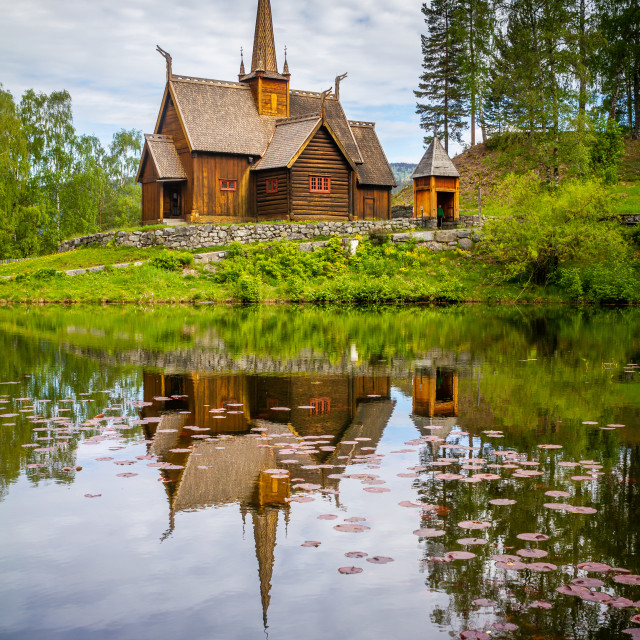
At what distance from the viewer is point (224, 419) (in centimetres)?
1010

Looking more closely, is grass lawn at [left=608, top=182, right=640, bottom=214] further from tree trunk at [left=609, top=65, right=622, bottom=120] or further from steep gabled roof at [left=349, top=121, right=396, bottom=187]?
steep gabled roof at [left=349, top=121, right=396, bottom=187]

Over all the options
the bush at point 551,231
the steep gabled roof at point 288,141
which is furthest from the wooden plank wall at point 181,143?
the bush at point 551,231

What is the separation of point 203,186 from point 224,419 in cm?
3604

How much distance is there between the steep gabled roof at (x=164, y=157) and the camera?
1753 inches

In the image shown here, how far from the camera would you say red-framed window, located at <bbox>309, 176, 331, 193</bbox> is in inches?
1789

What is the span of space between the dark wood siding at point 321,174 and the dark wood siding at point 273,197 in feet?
1.36

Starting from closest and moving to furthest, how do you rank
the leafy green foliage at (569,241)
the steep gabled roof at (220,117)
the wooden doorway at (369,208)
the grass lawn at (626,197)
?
the leafy green foliage at (569,241) < the grass lawn at (626,197) < the steep gabled roof at (220,117) < the wooden doorway at (369,208)

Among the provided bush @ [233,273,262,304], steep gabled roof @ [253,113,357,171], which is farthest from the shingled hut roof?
bush @ [233,273,262,304]

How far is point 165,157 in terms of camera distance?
45.2m

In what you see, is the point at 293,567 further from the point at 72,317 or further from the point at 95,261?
the point at 95,261

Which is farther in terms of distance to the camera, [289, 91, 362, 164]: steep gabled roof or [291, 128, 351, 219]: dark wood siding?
[289, 91, 362, 164]: steep gabled roof

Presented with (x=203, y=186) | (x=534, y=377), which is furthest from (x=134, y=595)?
(x=203, y=186)

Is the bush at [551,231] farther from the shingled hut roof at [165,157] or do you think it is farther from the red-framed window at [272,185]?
the shingled hut roof at [165,157]

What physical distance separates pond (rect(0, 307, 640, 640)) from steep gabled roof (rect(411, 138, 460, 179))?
31930 mm
